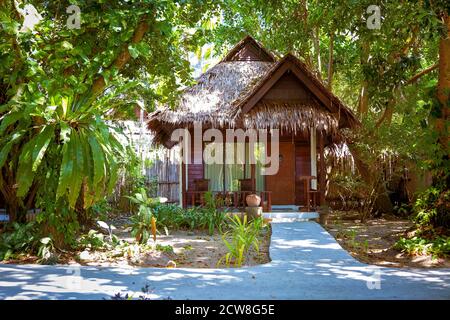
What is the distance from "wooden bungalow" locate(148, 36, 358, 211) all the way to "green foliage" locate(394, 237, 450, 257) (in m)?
4.24

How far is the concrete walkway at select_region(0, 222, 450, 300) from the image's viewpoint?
454cm

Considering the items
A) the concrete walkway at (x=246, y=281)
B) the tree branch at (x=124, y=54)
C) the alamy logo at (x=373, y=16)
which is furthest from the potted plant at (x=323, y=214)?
the tree branch at (x=124, y=54)

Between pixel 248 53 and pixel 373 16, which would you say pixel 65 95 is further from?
pixel 248 53

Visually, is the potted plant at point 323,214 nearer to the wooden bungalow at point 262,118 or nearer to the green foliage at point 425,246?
the wooden bungalow at point 262,118

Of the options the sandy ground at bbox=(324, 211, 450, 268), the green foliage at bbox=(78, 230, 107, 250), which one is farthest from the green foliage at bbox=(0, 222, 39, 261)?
the sandy ground at bbox=(324, 211, 450, 268)

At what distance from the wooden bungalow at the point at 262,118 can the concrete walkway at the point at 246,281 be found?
203 inches

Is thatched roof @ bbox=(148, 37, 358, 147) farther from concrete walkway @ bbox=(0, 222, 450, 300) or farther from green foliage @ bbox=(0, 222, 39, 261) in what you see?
green foliage @ bbox=(0, 222, 39, 261)

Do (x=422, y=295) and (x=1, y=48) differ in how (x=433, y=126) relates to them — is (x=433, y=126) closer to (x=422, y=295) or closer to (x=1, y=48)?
(x=422, y=295)

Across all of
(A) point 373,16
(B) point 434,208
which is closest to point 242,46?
(A) point 373,16

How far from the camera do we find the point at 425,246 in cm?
691

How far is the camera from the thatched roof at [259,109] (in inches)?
437

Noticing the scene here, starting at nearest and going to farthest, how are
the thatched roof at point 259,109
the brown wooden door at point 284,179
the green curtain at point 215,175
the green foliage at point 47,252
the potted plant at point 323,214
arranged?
1. the green foliage at point 47,252
2. the potted plant at point 323,214
3. the thatched roof at point 259,109
4. the green curtain at point 215,175
5. the brown wooden door at point 284,179

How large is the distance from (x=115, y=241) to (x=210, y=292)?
3.00 m
